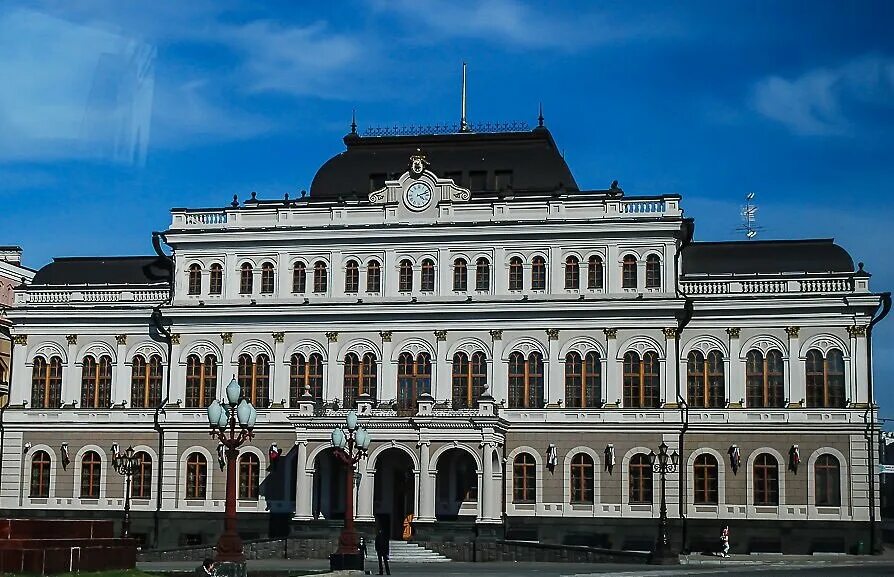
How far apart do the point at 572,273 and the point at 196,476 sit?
1907 centimetres

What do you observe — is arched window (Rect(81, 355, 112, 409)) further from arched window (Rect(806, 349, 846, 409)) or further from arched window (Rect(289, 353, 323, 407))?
arched window (Rect(806, 349, 846, 409))

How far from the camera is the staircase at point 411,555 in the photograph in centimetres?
5678

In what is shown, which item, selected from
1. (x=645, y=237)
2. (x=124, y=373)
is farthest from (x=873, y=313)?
(x=124, y=373)

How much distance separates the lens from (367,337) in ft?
214

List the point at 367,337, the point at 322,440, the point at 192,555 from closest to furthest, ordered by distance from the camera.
A: the point at 192,555
the point at 322,440
the point at 367,337

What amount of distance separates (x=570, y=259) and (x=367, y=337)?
9.61m

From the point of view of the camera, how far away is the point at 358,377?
65.1m

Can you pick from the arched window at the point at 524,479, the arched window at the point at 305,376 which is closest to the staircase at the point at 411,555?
the arched window at the point at 524,479

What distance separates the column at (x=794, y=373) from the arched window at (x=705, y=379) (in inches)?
110

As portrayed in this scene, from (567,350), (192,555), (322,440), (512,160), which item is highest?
(512,160)

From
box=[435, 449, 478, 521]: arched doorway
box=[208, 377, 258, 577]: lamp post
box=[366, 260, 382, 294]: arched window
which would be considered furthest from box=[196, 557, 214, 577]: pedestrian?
box=[366, 260, 382, 294]: arched window

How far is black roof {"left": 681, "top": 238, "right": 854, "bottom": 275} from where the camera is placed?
63.3 m

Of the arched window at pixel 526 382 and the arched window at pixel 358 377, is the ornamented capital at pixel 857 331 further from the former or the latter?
the arched window at pixel 358 377

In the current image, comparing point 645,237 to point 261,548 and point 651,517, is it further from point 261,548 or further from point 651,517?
point 261,548
